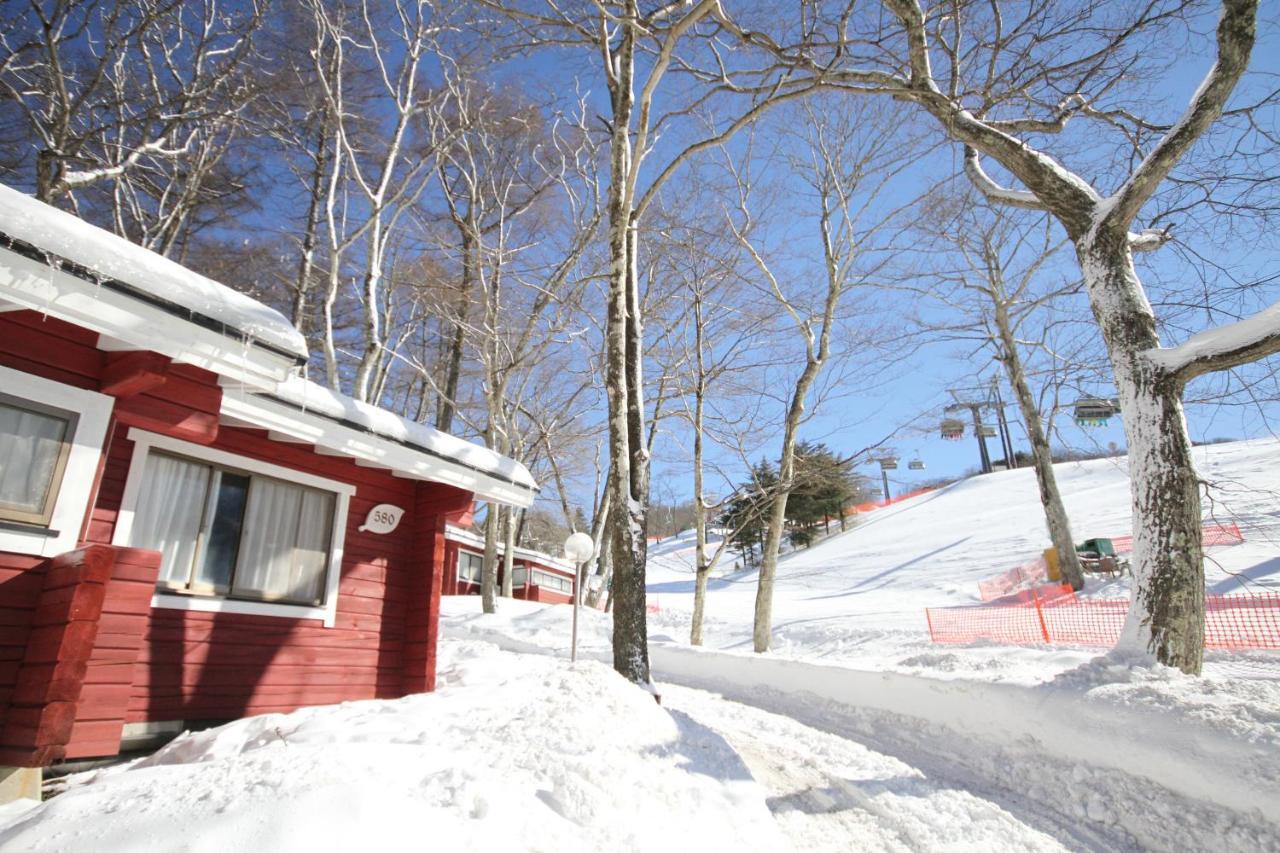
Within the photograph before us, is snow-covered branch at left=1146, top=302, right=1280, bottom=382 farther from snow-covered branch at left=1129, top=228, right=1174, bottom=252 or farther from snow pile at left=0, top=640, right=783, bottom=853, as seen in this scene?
snow pile at left=0, top=640, right=783, bottom=853

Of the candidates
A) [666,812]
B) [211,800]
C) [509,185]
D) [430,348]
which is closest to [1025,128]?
[666,812]

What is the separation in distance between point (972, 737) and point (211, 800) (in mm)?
5713

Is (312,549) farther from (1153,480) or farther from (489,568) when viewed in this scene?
(489,568)

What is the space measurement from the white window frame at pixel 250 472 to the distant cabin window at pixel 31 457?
0.57 meters

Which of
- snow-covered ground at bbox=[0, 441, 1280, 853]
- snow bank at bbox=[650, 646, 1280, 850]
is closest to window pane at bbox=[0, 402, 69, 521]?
snow-covered ground at bbox=[0, 441, 1280, 853]

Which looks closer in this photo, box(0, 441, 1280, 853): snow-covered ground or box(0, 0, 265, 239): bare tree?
box(0, 441, 1280, 853): snow-covered ground

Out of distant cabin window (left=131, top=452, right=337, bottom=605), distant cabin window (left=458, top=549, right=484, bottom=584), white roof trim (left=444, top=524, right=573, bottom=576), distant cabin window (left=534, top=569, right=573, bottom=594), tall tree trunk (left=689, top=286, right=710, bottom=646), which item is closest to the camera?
distant cabin window (left=131, top=452, right=337, bottom=605)

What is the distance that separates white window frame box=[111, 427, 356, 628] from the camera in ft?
15.0

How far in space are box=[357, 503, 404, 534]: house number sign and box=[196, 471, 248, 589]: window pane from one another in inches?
47.2

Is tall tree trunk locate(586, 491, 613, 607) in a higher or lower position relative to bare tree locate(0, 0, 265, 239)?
lower

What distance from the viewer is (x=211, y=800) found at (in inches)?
95.7

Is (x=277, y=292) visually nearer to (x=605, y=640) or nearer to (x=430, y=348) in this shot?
(x=430, y=348)

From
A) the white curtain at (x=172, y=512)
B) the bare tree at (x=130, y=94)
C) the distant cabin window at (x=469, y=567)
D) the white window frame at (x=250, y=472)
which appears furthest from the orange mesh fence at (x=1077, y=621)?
the distant cabin window at (x=469, y=567)

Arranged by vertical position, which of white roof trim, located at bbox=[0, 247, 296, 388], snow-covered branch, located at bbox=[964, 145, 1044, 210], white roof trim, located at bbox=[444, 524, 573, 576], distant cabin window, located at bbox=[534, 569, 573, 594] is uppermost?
snow-covered branch, located at bbox=[964, 145, 1044, 210]
